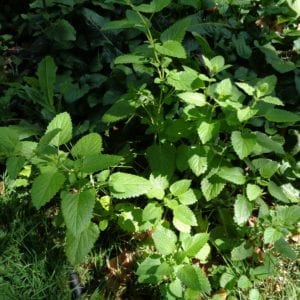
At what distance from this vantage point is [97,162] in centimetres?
159

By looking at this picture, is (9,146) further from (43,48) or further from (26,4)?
(26,4)

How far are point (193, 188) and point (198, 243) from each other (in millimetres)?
323

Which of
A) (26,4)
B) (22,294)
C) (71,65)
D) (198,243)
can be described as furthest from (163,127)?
(26,4)

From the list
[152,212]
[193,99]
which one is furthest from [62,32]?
[152,212]

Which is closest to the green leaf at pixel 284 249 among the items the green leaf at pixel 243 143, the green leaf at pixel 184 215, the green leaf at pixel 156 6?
the green leaf at pixel 184 215

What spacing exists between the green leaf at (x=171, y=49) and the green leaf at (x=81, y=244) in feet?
2.44

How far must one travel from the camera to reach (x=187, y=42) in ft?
7.78

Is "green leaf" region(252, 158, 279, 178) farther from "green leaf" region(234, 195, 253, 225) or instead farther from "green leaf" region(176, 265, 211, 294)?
"green leaf" region(176, 265, 211, 294)

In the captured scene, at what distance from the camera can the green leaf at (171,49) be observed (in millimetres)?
1679

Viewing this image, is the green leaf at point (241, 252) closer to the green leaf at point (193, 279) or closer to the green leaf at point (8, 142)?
the green leaf at point (193, 279)

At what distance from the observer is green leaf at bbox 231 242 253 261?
6.57 feet

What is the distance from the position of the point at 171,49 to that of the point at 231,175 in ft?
1.95

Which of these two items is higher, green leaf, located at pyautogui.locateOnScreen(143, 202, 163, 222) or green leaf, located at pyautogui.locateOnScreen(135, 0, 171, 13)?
green leaf, located at pyautogui.locateOnScreen(135, 0, 171, 13)

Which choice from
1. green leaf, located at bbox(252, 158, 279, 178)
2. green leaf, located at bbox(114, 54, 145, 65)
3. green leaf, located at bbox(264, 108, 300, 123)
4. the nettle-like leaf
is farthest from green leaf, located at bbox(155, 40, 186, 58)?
green leaf, located at bbox(252, 158, 279, 178)
